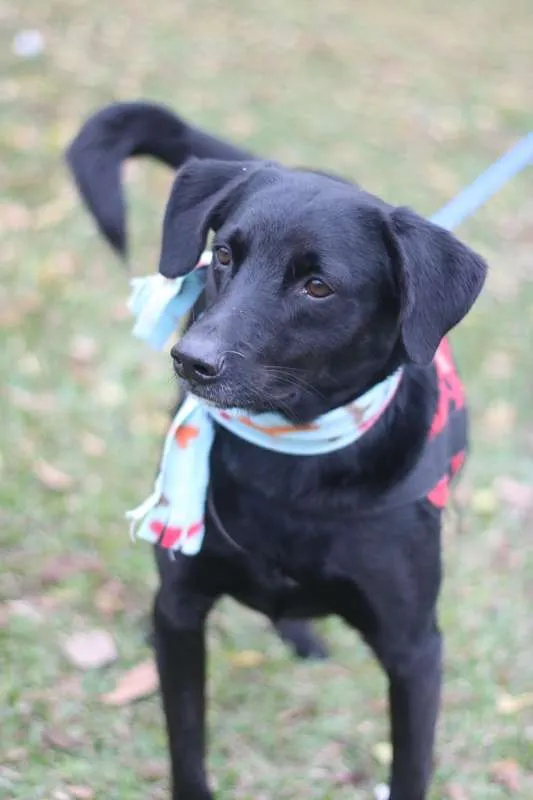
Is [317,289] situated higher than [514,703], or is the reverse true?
[317,289]

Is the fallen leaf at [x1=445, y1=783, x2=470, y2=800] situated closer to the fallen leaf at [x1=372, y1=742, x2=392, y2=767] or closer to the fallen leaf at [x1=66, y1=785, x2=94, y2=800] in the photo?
the fallen leaf at [x1=372, y1=742, x2=392, y2=767]

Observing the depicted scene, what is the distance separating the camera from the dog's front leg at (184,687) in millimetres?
2555

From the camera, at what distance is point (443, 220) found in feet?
9.31

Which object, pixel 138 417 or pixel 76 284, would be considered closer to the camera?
pixel 138 417

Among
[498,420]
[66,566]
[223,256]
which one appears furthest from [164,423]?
[223,256]

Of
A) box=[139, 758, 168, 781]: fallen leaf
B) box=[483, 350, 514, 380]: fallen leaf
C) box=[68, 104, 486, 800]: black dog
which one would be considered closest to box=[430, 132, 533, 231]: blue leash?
box=[68, 104, 486, 800]: black dog

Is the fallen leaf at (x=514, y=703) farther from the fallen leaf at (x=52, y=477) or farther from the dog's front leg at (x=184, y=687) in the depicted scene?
the fallen leaf at (x=52, y=477)

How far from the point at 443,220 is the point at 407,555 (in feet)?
3.14

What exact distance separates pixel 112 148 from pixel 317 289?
3.60 ft

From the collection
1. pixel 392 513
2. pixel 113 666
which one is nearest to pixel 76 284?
pixel 113 666

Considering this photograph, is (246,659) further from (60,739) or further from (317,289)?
(317,289)

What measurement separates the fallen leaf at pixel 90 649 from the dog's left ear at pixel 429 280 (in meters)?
1.65

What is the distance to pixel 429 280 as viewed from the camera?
86.1 inches

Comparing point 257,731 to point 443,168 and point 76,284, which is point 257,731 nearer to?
point 76,284
